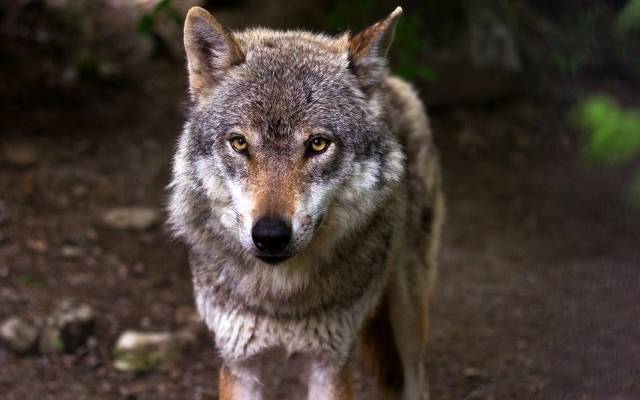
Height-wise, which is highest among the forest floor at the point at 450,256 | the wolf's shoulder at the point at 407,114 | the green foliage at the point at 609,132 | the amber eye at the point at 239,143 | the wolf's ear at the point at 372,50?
the green foliage at the point at 609,132

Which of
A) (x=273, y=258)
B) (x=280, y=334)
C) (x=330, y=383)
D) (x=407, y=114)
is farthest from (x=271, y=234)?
(x=407, y=114)

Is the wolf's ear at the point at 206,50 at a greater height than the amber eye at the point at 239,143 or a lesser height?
greater

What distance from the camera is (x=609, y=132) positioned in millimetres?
1789

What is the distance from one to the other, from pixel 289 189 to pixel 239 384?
114 cm

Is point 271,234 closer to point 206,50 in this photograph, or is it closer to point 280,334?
point 280,334

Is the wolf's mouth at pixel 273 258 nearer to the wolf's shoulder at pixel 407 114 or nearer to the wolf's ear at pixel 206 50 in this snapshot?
the wolf's ear at pixel 206 50

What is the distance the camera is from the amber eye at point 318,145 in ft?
11.4

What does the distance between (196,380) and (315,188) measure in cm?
268

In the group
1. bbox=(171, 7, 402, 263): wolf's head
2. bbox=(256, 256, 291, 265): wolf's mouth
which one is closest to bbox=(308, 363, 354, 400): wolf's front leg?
bbox=(171, 7, 402, 263): wolf's head

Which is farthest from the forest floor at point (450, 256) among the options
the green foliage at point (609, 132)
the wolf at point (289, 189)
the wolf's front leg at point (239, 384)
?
the green foliage at point (609, 132)

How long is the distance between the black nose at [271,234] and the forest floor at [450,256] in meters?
1.82

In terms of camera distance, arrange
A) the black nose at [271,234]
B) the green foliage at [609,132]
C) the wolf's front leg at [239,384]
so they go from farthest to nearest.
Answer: the wolf's front leg at [239,384] < the black nose at [271,234] < the green foliage at [609,132]

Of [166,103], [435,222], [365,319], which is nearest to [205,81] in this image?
[365,319]

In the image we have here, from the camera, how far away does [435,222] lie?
16.9 ft
